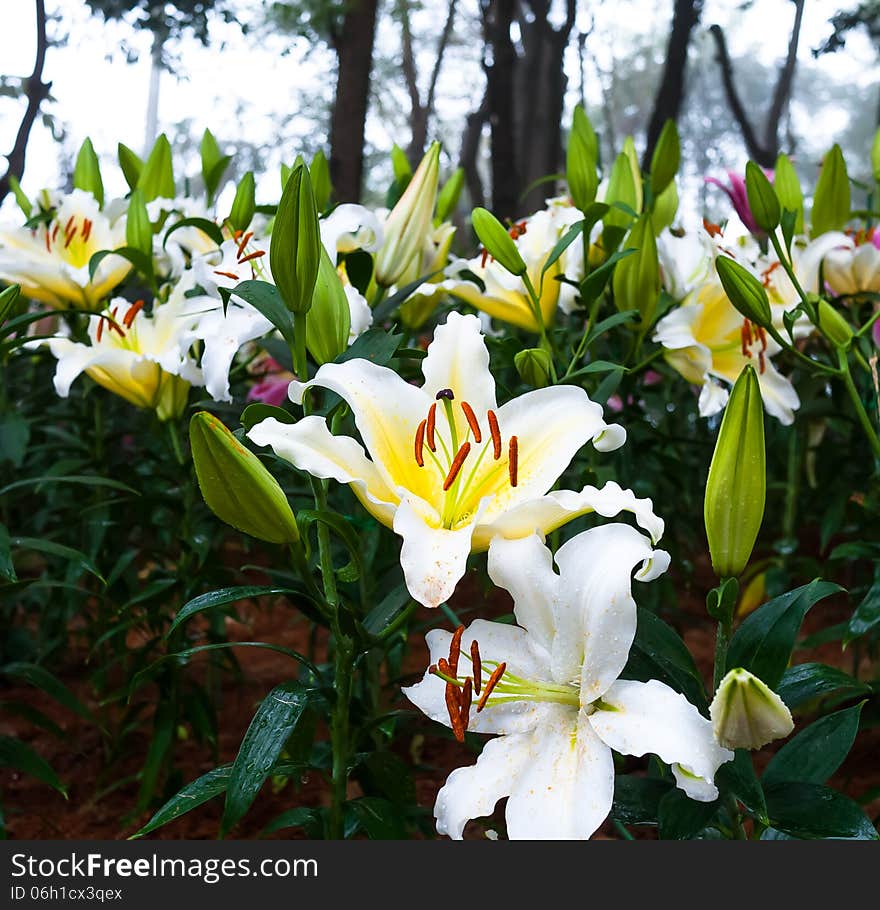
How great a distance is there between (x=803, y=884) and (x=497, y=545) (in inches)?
8.5

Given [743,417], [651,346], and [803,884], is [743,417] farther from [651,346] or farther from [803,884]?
[651,346]

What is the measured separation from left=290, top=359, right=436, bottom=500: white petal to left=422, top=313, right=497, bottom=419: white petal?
2 centimetres

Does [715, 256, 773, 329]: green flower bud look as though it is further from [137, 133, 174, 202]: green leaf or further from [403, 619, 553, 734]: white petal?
[137, 133, 174, 202]: green leaf

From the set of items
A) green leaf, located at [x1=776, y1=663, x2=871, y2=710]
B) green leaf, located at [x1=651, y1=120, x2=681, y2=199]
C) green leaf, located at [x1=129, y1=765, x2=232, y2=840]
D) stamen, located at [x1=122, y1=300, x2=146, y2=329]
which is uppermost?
green leaf, located at [x1=651, y1=120, x2=681, y2=199]

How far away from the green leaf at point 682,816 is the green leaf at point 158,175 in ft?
3.18

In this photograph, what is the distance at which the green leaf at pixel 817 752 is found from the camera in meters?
0.55

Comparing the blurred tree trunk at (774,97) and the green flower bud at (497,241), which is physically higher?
the blurred tree trunk at (774,97)

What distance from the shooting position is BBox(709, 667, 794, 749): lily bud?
0.43 metres

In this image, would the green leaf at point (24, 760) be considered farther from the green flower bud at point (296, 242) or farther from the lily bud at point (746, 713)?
the lily bud at point (746, 713)

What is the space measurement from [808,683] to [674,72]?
349 centimetres

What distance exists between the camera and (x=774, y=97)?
5047 millimetres

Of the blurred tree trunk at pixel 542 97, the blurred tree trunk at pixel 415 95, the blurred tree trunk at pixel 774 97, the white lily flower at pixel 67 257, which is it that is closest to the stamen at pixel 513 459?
the white lily flower at pixel 67 257

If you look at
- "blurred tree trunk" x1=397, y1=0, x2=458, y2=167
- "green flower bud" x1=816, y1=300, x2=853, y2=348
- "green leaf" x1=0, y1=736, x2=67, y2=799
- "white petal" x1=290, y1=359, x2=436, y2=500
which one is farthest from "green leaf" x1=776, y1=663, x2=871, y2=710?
"blurred tree trunk" x1=397, y1=0, x2=458, y2=167

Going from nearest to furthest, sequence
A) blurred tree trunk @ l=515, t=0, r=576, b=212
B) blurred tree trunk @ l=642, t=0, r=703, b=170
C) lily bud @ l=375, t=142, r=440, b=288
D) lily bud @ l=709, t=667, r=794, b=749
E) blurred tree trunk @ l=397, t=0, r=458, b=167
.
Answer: lily bud @ l=709, t=667, r=794, b=749, lily bud @ l=375, t=142, r=440, b=288, blurred tree trunk @ l=642, t=0, r=703, b=170, blurred tree trunk @ l=515, t=0, r=576, b=212, blurred tree trunk @ l=397, t=0, r=458, b=167
